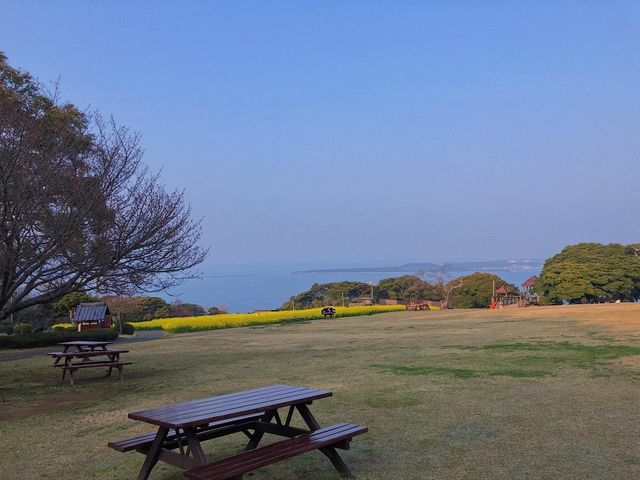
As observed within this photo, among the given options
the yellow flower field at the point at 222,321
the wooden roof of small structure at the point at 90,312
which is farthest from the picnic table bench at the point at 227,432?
the yellow flower field at the point at 222,321

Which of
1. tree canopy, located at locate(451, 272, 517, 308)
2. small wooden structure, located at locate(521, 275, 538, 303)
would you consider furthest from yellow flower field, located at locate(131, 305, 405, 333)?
small wooden structure, located at locate(521, 275, 538, 303)

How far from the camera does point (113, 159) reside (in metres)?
10.7

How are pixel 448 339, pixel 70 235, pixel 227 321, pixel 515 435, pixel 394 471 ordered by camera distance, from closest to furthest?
pixel 394 471, pixel 515 435, pixel 70 235, pixel 448 339, pixel 227 321

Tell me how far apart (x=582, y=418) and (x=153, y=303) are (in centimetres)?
4527

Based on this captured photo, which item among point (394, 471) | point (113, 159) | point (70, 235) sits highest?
point (113, 159)

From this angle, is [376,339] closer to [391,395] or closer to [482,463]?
[391,395]

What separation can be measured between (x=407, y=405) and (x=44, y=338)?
56.9 ft

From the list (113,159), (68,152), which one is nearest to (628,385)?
(113,159)

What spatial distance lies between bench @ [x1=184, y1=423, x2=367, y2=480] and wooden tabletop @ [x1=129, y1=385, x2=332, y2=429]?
1.00 feet

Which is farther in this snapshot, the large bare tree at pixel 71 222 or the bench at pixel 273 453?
the large bare tree at pixel 71 222

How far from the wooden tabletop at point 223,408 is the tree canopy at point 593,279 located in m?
43.1

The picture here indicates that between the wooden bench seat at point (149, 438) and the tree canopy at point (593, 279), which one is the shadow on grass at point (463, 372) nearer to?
the wooden bench seat at point (149, 438)

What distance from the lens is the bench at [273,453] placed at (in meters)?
3.76

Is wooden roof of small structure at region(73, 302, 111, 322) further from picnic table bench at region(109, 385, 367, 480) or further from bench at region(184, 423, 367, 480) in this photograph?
bench at region(184, 423, 367, 480)
